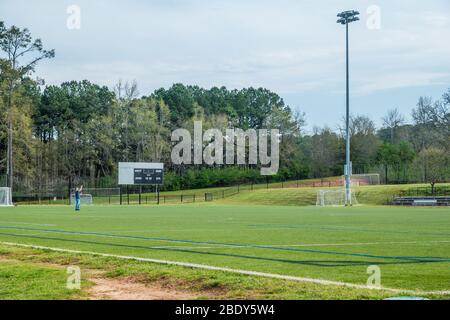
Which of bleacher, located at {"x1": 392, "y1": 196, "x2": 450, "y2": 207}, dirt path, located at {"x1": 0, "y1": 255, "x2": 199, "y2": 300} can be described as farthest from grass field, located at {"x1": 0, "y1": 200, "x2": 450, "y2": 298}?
bleacher, located at {"x1": 392, "y1": 196, "x2": 450, "y2": 207}

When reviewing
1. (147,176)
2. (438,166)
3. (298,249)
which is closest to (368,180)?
(438,166)

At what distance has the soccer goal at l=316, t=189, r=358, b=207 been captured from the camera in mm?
65375

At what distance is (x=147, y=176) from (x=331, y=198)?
20.0 meters

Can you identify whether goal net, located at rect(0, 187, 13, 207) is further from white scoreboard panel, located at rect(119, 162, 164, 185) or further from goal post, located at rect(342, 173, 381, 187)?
goal post, located at rect(342, 173, 381, 187)

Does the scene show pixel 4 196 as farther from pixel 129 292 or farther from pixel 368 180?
pixel 129 292

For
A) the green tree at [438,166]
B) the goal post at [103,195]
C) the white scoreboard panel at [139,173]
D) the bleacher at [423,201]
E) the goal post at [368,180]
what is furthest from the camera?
the goal post at [368,180]

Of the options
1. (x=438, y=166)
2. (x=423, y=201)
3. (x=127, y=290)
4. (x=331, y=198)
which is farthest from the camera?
(x=438, y=166)

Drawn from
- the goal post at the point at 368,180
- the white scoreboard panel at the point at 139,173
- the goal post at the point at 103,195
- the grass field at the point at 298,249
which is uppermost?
the white scoreboard panel at the point at 139,173

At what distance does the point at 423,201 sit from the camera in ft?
→ 196

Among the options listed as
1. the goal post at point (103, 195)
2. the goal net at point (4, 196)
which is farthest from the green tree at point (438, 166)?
the goal net at point (4, 196)

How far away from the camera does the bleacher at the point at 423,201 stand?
58747 millimetres

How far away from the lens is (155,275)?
10305 millimetres

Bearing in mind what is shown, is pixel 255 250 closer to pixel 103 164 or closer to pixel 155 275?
pixel 155 275

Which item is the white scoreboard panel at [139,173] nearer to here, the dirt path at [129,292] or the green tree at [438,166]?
the green tree at [438,166]
